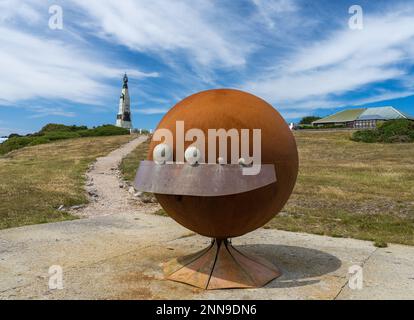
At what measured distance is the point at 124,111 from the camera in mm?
70312

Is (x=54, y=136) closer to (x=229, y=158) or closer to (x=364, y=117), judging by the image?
(x=364, y=117)

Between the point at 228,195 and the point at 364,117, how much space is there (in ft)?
228

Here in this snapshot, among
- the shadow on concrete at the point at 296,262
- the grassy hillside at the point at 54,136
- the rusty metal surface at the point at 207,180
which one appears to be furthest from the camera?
the grassy hillside at the point at 54,136

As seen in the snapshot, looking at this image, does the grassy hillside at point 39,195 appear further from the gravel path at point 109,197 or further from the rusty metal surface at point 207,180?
the rusty metal surface at point 207,180

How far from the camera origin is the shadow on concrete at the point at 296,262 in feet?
19.0

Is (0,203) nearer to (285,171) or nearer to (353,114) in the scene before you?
(285,171)

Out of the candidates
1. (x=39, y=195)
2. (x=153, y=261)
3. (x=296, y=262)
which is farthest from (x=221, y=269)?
(x=39, y=195)

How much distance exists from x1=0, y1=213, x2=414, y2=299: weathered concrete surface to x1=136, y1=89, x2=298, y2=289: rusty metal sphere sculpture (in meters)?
0.32

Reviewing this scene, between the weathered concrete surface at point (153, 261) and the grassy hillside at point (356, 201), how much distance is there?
1.19 metres

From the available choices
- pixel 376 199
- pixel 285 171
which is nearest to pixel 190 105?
pixel 285 171

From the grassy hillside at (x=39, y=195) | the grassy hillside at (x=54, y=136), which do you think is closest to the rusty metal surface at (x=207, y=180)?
the grassy hillside at (x=39, y=195)

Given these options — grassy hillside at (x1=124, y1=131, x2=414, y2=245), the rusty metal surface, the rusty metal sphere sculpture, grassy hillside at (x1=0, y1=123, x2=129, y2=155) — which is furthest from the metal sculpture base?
grassy hillside at (x1=0, y1=123, x2=129, y2=155)

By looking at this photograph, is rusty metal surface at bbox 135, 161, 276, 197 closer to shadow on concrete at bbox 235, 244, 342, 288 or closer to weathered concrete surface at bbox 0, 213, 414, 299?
weathered concrete surface at bbox 0, 213, 414, 299

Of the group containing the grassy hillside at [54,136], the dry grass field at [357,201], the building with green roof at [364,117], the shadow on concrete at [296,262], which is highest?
the building with green roof at [364,117]
